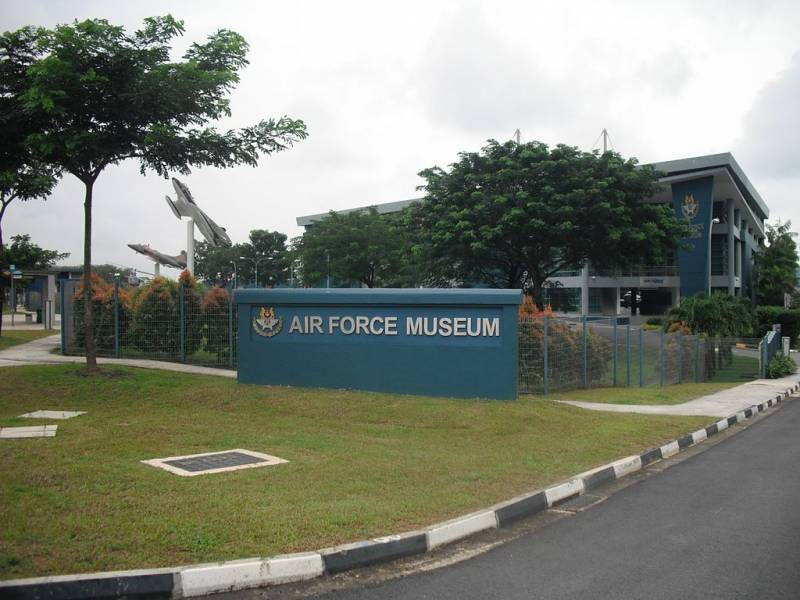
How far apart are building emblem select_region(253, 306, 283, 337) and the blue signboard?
140 ft

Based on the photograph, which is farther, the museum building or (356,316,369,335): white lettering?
the museum building

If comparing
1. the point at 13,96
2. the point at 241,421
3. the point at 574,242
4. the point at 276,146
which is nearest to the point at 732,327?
the point at 574,242

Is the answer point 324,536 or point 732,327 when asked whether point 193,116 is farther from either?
point 732,327

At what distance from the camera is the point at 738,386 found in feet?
77.5

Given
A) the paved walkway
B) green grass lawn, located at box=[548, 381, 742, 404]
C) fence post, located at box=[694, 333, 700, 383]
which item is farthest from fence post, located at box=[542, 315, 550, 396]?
fence post, located at box=[694, 333, 700, 383]

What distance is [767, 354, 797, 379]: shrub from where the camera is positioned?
27.7 meters

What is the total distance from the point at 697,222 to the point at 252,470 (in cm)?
5019

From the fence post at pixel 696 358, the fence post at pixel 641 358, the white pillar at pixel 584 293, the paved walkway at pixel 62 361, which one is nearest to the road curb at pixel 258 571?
the paved walkway at pixel 62 361

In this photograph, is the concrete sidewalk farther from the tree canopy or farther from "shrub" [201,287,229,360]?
the tree canopy

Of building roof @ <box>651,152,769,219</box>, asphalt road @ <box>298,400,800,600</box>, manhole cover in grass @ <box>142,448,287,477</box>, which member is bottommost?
asphalt road @ <box>298,400,800,600</box>

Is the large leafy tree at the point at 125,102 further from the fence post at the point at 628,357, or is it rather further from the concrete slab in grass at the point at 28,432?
the fence post at the point at 628,357

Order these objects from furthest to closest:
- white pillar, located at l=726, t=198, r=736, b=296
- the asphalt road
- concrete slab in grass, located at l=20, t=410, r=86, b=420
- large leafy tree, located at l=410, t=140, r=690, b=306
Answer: white pillar, located at l=726, t=198, r=736, b=296 → large leafy tree, located at l=410, t=140, r=690, b=306 → concrete slab in grass, located at l=20, t=410, r=86, b=420 → the asphalt road

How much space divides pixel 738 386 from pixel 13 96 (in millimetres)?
21826

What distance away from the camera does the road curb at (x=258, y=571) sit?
4301mm
